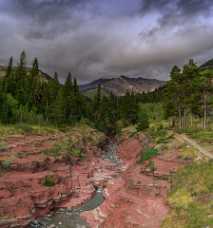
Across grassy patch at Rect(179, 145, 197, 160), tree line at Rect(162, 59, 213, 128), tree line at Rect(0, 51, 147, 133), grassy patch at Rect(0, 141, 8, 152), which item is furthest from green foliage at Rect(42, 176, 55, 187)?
tree line at Rect(162, 59, 213, 128)

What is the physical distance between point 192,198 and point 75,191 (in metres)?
17.1

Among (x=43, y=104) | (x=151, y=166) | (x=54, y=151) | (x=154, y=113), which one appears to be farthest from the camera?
(x=154, y=113)

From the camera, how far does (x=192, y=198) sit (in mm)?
22562

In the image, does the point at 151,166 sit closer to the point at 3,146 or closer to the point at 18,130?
the point at 3,146

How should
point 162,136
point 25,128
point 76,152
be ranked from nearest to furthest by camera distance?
point 76,152 < point 162,136 < point 25,128

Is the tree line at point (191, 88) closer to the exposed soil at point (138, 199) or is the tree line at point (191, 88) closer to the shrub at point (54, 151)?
the exposed soil at point (138, 199)

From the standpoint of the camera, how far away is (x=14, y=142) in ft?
144

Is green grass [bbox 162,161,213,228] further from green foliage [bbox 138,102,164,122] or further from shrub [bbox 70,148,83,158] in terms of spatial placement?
green foliage [bbox 138,102,164,122]

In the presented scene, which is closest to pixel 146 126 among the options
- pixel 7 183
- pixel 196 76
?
pixel 196 76

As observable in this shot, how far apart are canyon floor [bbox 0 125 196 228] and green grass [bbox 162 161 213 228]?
129 cm

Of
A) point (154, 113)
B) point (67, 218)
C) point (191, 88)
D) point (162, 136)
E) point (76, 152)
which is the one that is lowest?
point (67, 218)

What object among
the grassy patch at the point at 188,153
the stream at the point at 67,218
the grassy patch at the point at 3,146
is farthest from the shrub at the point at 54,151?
the grassy patch at the point at 188,153

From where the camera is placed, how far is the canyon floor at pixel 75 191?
24317mm

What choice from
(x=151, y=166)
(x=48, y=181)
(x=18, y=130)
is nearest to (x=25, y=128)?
(x=18, y=130)
